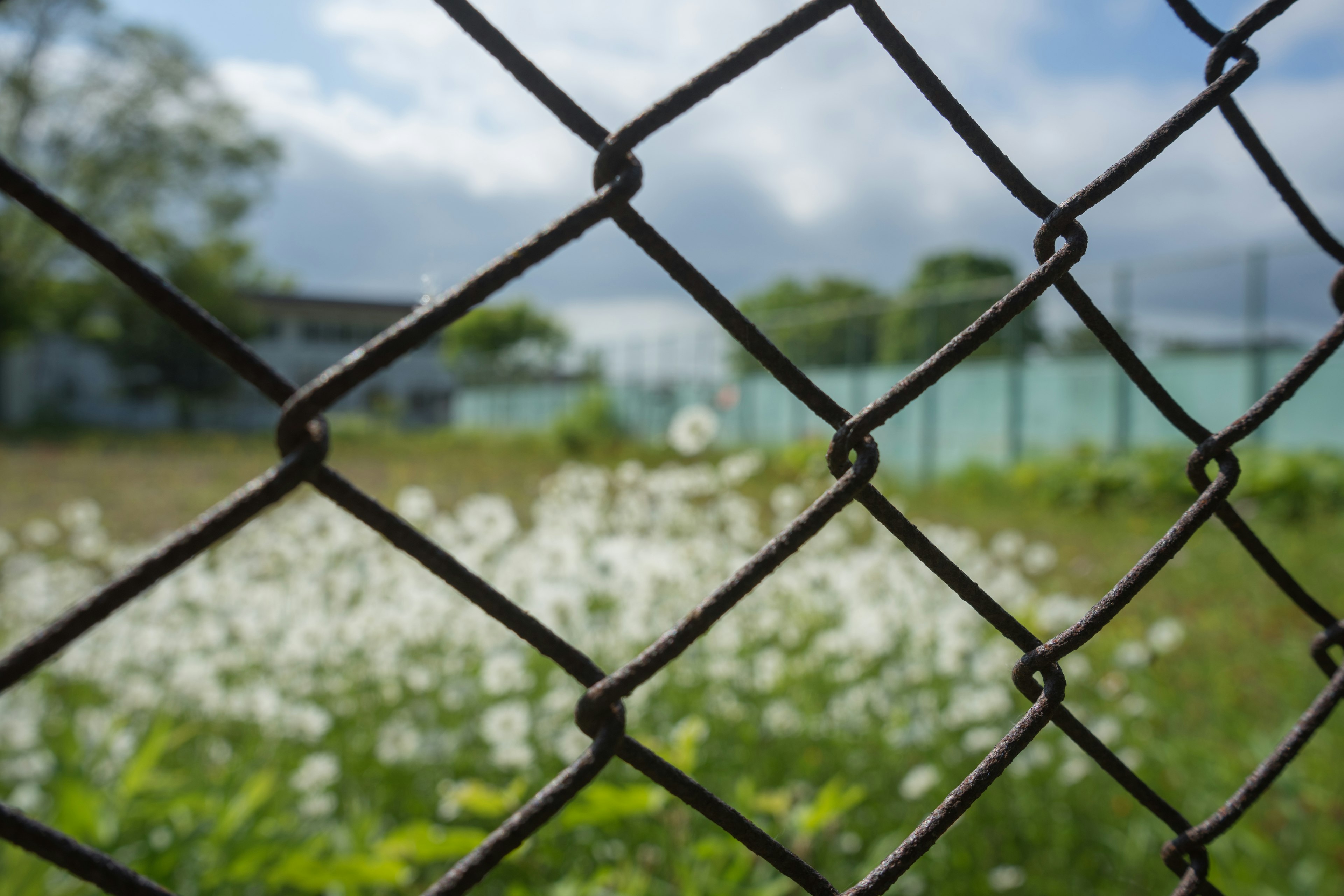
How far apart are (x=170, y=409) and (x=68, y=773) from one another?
1050 inches

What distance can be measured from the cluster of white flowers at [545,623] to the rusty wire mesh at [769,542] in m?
1.38

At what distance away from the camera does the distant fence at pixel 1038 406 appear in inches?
298

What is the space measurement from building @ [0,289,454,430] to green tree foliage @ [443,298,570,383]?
1286 mm

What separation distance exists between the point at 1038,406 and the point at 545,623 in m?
8.77

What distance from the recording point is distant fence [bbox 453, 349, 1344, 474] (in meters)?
7.57

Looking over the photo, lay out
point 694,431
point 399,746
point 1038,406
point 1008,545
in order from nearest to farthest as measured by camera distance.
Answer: point 399,746
point 694,431
point 1008,545
point 1038,406

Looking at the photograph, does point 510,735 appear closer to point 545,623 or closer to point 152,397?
point 545,623

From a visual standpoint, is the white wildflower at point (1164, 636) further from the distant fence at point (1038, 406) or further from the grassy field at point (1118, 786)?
the distant fence at point (1038, 406)

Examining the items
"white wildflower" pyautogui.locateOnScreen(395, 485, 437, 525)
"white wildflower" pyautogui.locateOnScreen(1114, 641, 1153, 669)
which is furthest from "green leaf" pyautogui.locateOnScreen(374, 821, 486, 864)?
"white wildflower" pyautogui.locateOnScreen(1114, 641, 1153, 669)

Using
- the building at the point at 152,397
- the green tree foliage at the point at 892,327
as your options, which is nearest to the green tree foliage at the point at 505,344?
the building at the point at 152,397

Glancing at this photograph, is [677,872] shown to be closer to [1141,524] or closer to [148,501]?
[1141,524]

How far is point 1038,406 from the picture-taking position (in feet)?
31.2

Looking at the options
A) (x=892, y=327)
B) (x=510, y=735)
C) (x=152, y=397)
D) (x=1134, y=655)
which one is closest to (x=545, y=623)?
(x=510, y=735)

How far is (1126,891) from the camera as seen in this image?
1675 millimetres
